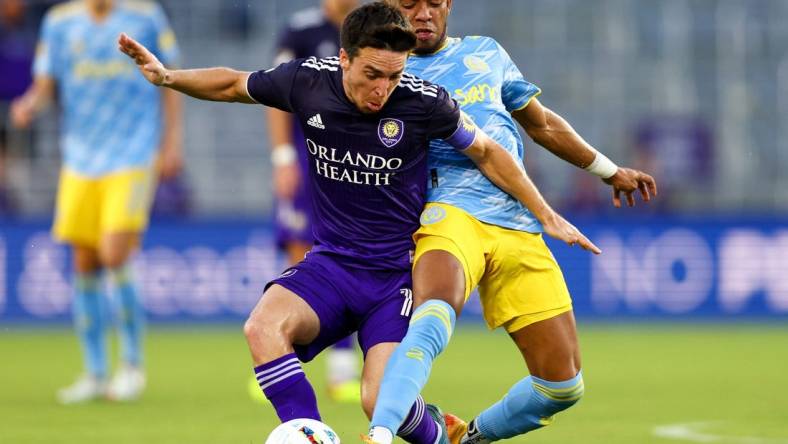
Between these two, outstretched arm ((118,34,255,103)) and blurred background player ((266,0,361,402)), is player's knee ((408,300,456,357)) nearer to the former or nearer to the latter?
outstretched arm ((118,34,255,103))

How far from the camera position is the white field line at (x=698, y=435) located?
6.57m

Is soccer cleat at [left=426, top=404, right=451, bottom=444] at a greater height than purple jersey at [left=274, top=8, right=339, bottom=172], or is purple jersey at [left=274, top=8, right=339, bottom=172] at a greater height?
purple jersey at [left=274, top=8, right=339, bottom=172]

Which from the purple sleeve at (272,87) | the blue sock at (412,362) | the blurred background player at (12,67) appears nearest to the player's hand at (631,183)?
the blue sock at (412,362)

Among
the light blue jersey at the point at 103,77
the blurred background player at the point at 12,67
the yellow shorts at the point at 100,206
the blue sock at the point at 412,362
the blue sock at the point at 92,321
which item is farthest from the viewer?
the blurred background player at the point at 12,67

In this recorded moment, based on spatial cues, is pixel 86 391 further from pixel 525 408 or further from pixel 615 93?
pixel 615 93

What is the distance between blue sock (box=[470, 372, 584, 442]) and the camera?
19.2 feet

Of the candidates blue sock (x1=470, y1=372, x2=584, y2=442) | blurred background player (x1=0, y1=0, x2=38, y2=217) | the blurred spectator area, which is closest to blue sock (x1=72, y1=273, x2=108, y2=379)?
blue sock (x1=470, y1=372, x2=584, y2=442)

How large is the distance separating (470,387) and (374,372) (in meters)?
4.07

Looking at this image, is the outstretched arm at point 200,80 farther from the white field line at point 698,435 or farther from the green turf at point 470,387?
the white field line at point 698,435

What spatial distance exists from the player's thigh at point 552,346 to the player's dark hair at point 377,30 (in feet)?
4.38

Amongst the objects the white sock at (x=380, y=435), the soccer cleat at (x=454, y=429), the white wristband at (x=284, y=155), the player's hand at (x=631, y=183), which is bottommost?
the soccer cleat at (x=454, y=429)

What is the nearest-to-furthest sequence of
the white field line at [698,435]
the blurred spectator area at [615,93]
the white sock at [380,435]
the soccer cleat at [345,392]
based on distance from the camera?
the white sock at [380,435], the white field line at [698,435], the soccer cleat at [345,392], the blurred spectator area at [615,93]

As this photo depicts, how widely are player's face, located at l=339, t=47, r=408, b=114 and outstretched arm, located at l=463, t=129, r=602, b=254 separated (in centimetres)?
49

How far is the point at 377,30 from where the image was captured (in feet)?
16.6
